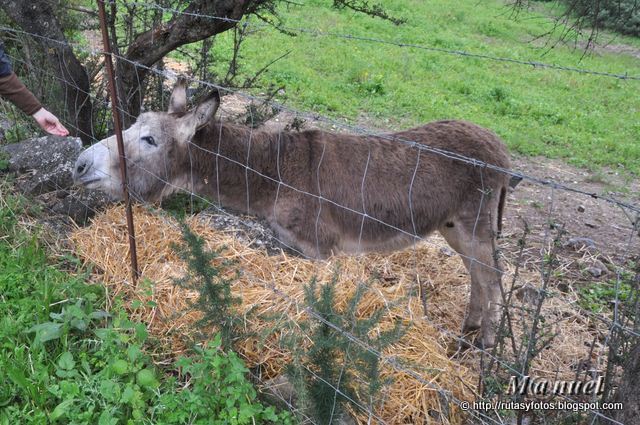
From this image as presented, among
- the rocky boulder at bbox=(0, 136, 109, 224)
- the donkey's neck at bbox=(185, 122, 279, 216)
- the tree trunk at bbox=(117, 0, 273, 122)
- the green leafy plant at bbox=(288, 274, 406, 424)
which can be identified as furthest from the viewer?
Answer: the rocky boulder at bbox=(0, 136, 109, 224)

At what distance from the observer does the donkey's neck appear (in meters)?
4.16

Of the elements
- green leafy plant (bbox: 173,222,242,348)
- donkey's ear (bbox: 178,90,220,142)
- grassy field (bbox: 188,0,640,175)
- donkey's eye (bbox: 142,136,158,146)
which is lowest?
grassy field (bbox: 188,0,640,175)

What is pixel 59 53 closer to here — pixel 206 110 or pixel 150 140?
pixel 150 140

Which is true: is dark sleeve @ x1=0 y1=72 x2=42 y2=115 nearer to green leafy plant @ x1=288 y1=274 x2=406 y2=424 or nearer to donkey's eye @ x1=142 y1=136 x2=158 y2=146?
donkey's eye @ x1=142 y1=136 x2=158 y2=146

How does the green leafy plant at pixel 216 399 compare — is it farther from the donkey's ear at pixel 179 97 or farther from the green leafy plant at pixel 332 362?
the donkey's ear at pixel 179 97

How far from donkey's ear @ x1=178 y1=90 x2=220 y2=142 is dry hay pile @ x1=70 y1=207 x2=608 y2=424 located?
0.76 meters

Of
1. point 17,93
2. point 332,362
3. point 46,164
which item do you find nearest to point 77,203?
point 46,164

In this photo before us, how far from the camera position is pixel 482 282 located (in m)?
4.22

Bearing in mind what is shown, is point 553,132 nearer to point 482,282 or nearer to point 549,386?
point 482,282

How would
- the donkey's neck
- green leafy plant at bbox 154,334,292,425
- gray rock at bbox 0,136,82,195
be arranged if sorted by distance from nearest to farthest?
green leafy plant at bbox 154,334,292,425
the donkey's neck
gray rock at bbox 0,136,82,195

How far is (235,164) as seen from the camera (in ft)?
13.8

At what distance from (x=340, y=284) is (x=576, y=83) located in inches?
477

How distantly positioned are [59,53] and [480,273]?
13.5ft

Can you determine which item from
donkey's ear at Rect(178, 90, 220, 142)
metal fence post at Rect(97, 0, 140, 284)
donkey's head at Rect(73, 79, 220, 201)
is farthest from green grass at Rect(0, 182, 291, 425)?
donkey's ear at Rect(178, 90, 220, 142)
